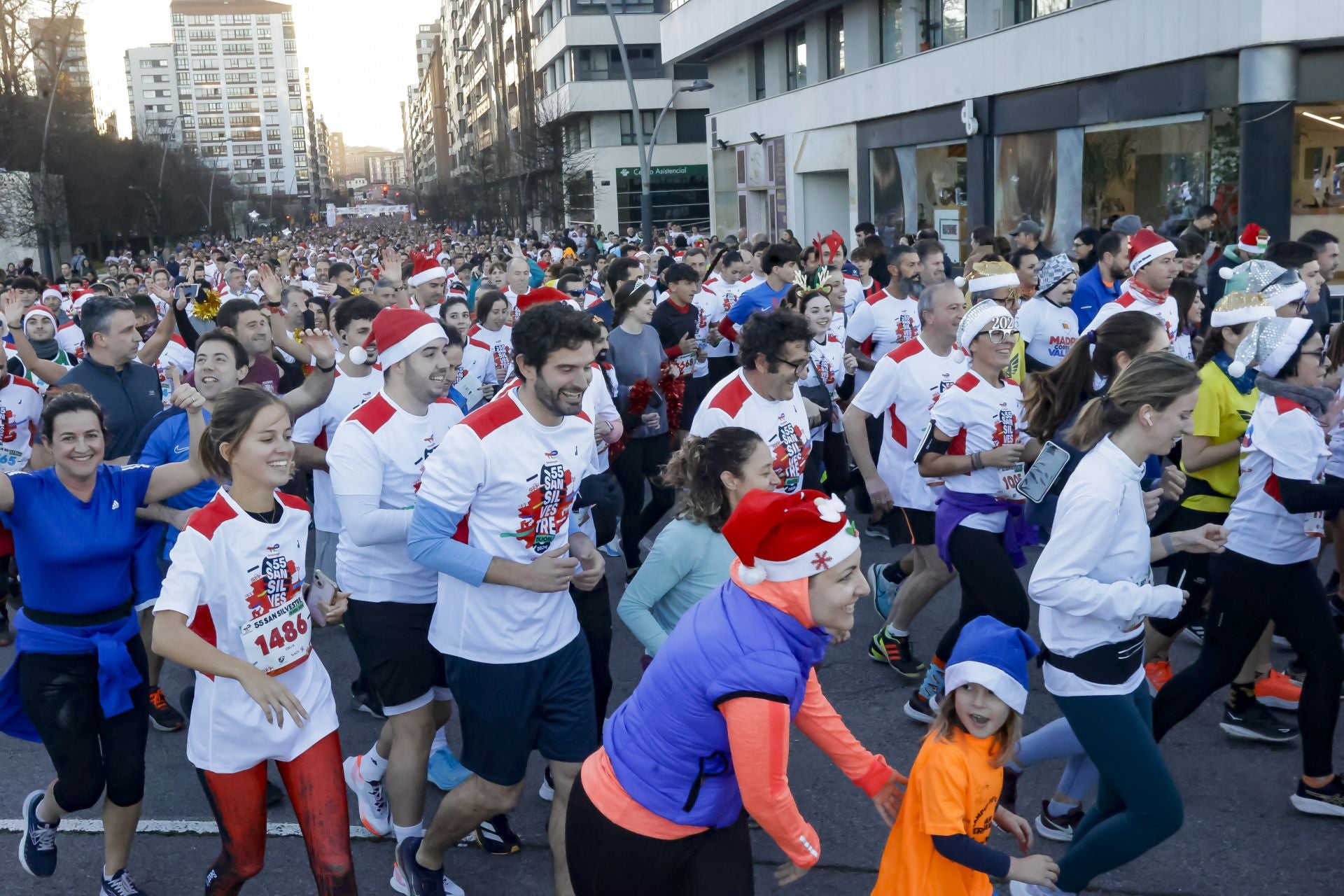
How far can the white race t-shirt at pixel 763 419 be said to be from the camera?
5289 mm

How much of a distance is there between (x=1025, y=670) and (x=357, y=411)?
8.24ft

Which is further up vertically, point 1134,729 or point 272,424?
point 272,424

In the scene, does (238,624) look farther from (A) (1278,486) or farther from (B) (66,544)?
(A) (1278,486)

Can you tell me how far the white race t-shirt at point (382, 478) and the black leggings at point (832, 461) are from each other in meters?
3.88

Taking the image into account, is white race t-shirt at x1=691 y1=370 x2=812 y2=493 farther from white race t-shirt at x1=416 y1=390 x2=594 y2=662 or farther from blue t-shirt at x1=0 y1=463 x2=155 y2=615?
blue t-shirt at x1=0 y1=463 x2=155 y2=615

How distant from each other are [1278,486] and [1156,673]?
1.45 m

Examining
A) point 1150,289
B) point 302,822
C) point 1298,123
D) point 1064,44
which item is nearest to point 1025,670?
point 302,822

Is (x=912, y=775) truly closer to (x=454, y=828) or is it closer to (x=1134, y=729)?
(x=1134, y=729)

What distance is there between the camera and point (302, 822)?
3.71 meters

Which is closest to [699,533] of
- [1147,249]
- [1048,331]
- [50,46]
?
[1147,249]

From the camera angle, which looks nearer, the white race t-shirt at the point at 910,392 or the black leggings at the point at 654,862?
the black leggings at the point at 654,862

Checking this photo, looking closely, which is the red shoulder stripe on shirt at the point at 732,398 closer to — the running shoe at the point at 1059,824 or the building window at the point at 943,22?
the running shoe at the point at 1059,824

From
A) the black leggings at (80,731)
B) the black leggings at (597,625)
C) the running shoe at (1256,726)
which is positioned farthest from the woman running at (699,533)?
the running shoe at (1256,726)

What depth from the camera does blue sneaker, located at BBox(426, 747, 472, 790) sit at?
5.18 metres
